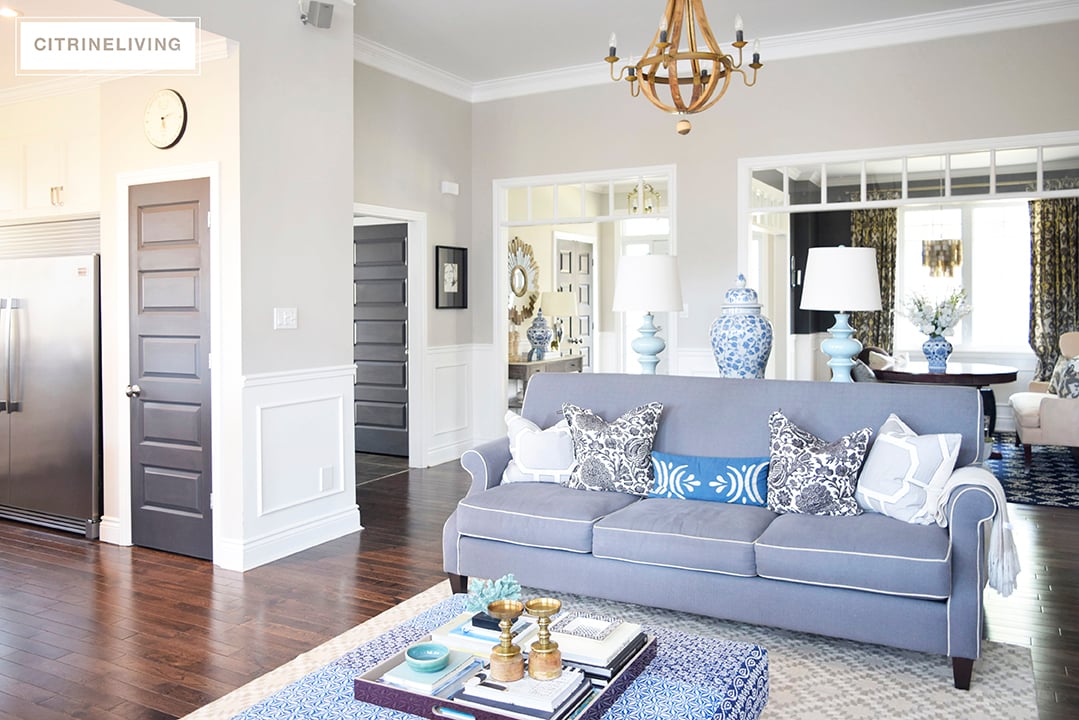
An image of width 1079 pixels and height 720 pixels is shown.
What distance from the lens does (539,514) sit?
138 inches

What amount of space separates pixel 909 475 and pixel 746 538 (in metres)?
0.65

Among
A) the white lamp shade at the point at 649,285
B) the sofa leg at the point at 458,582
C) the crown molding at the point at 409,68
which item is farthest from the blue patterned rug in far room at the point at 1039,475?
the crown molding at the point at 409,68

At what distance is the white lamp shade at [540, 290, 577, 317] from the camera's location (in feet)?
28.7

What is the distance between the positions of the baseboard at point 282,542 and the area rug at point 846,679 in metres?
1.11

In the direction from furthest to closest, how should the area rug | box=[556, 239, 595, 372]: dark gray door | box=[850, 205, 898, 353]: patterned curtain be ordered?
box=[850, 205, 898, 353]: patterned curtain
box=[556, 239, 595, 372]: dark gray door
the area rug

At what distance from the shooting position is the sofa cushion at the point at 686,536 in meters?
3.12

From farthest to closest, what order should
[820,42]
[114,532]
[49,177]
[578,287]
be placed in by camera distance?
[578,287]
[820,42]
[49,177]
[114,532]

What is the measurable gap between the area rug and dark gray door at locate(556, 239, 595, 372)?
21.2 ft

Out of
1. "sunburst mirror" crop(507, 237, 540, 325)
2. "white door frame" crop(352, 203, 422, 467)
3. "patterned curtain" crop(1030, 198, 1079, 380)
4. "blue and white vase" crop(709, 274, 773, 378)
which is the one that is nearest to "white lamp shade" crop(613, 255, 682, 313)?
"blue and white vase" crop(709, 274, 773, 378)

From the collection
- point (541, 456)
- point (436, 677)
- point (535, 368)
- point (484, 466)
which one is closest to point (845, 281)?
point (541, 456)

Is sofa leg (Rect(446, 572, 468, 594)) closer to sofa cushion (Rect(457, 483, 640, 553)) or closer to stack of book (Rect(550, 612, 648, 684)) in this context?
sofa cushion (Rect(457, 483, 640, 553))

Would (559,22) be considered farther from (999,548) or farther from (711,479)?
(999,548)

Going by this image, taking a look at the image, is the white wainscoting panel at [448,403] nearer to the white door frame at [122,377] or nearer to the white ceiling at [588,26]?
the white ceiling at [588,26]

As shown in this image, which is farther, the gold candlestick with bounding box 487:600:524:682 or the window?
the window
